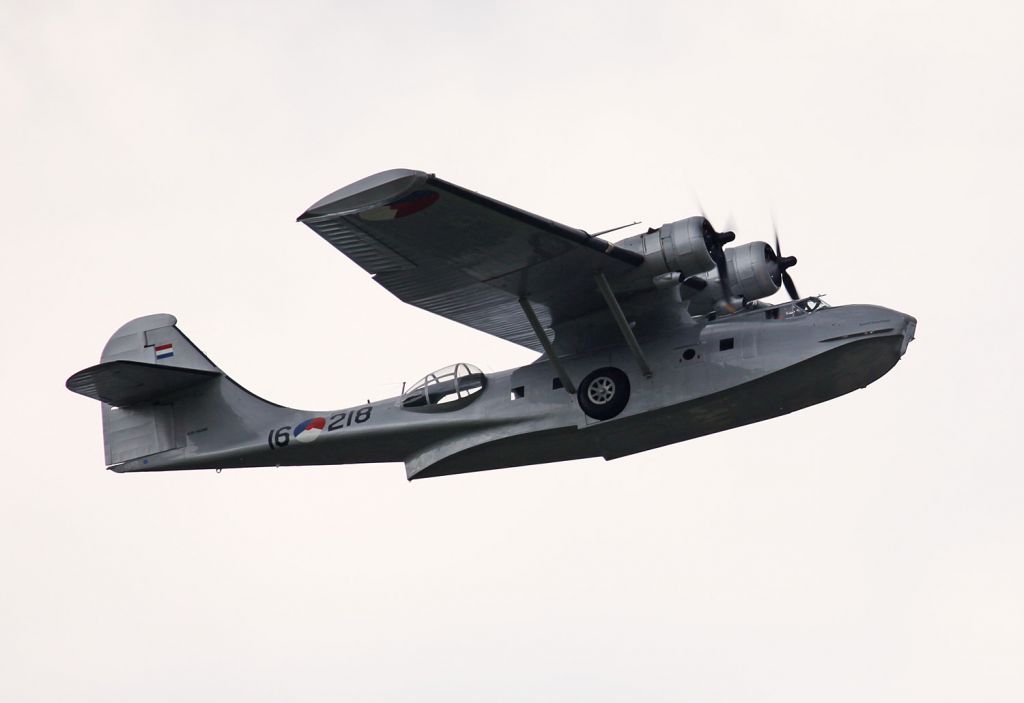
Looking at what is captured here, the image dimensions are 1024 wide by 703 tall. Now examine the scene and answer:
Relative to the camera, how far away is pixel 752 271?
2255 centimetres

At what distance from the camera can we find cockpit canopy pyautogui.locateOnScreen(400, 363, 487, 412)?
70.1ft

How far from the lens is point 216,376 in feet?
79.7

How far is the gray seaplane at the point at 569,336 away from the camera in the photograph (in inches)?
757

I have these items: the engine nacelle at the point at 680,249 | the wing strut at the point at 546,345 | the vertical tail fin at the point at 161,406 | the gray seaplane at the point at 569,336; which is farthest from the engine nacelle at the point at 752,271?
the vertical tail fin at the point at 161,406

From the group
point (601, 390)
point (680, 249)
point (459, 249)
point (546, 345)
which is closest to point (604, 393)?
point (601, 390)

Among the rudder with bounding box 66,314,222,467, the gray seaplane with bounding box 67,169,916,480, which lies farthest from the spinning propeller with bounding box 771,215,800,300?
the rudder with bounding box 66,314,222,467

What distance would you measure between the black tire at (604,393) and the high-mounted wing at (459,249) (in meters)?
0.97

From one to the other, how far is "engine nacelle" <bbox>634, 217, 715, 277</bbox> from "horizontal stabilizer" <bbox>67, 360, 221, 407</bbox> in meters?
8.18

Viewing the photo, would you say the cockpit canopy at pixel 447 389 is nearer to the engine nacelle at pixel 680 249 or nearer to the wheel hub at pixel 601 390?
the wheel hub at pixel 601 390

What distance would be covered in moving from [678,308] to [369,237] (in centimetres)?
441

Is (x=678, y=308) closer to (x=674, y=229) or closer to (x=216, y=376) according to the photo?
(x=674, y=229)

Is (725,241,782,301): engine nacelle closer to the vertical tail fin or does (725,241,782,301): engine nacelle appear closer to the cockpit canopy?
the cockpit canopy

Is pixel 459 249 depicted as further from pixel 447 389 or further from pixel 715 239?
pixel 715 239

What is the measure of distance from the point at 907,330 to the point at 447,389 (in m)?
6.47
